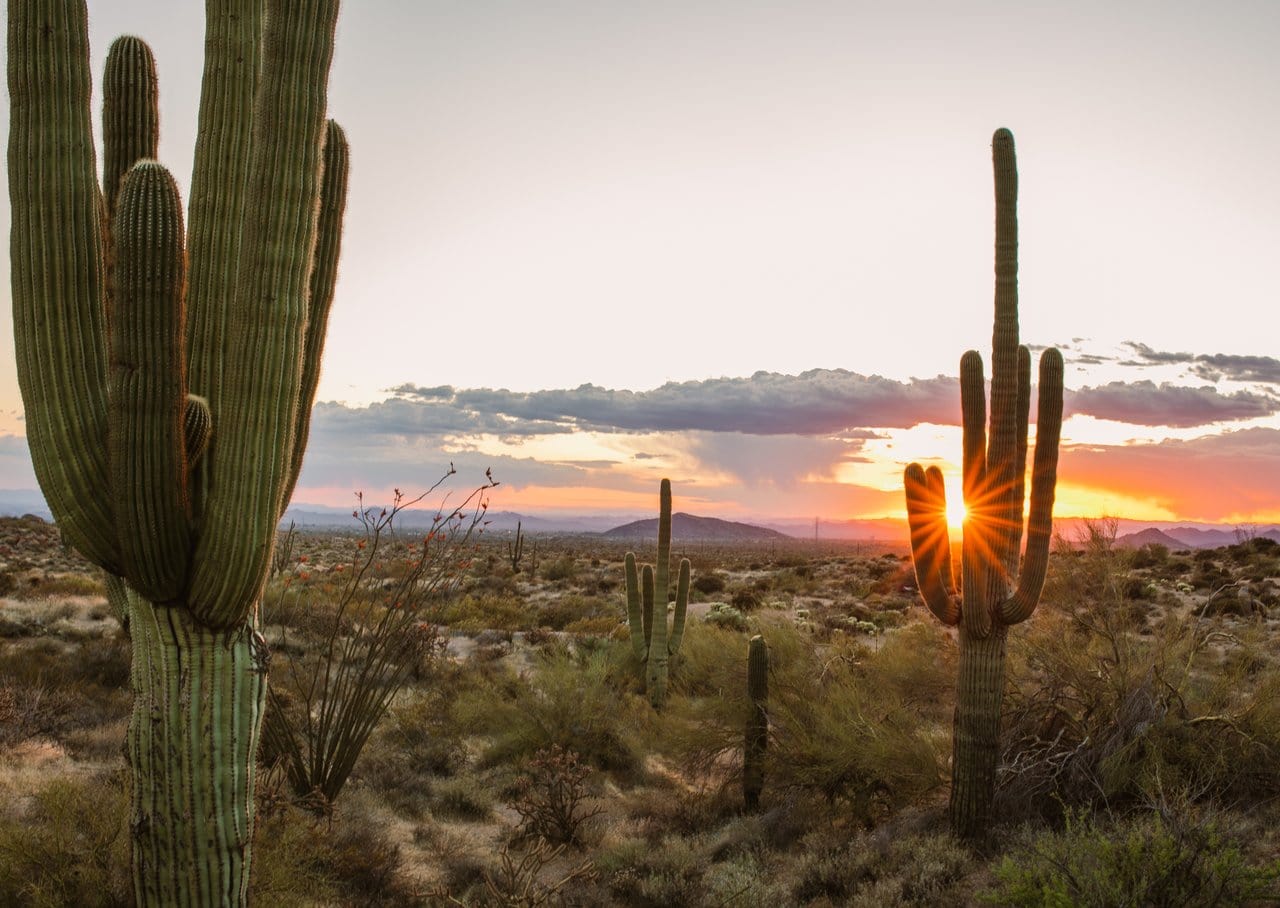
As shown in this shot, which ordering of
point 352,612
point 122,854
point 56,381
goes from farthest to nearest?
point 352,612, point 122,854, point 56,381

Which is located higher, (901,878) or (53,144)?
(53,144)

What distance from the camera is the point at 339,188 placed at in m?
5.57

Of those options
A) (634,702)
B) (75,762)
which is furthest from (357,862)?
(634,702)

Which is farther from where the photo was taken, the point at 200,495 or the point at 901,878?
the point at 901,878

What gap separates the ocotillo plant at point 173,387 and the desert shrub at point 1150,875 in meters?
4.37

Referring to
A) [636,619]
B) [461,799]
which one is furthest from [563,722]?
[636,619]

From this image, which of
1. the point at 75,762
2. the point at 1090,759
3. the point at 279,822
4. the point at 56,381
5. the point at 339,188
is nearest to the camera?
the point at 56,381

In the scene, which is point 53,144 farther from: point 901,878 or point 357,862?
point 901,878

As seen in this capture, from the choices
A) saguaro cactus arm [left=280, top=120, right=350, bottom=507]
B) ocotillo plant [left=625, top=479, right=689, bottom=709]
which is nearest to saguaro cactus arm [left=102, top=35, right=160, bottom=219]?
saguaro cactus arm [left=280, top=120, right=350, bottom=507]

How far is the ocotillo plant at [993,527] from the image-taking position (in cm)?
728

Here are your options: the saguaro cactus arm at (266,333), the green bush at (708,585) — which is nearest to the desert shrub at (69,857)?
the saguaro cactus arm at (266,333)

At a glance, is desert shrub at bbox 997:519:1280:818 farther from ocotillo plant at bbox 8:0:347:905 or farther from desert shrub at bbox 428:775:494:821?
ocotillo plant at bbox 8:0:347:905

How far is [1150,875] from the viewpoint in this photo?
4984mm

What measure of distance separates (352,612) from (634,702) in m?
7.36
